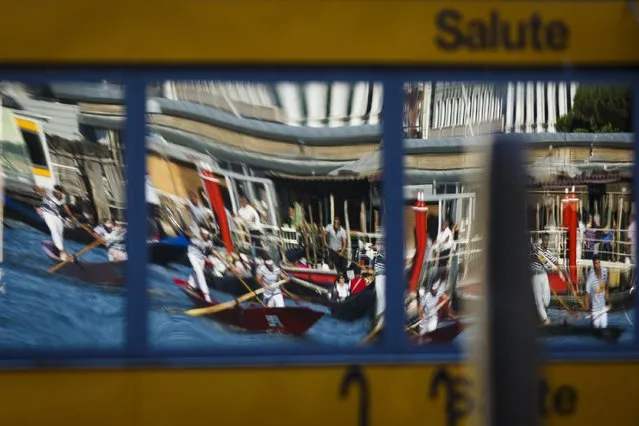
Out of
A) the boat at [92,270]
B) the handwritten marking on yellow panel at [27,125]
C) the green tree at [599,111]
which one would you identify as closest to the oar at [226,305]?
the boat at [92,270]

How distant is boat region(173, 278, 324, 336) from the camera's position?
5.81m

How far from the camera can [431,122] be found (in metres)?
5.85

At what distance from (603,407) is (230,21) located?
3102 mm

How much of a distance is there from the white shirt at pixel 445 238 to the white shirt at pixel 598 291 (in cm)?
88

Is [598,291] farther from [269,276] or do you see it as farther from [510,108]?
[269,276]

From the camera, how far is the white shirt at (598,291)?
19.7ft

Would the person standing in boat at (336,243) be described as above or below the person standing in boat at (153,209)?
below

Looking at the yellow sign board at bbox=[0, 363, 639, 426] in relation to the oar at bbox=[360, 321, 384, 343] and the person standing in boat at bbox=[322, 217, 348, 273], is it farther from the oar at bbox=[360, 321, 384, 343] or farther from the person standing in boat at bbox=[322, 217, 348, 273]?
the person standing in boat at bbox=[322, 217, 348, 273]

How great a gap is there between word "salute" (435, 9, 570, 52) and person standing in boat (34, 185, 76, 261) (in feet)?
7.71

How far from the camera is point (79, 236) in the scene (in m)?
5.78

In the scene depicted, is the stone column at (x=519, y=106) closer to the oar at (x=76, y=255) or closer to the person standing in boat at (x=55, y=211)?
the oar at (x=76, y=255)

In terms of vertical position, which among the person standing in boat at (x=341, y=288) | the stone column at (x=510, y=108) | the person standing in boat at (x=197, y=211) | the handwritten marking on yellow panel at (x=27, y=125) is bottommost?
the person standing in boat at (x=341, y=288)

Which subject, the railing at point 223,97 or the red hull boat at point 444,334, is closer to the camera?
the railing at point 223,97

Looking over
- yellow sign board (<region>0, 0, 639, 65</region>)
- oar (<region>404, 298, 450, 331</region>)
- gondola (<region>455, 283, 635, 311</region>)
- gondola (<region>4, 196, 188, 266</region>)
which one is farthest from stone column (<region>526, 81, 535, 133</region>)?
gondola (<region>4, 196, 188, 266</region>)
